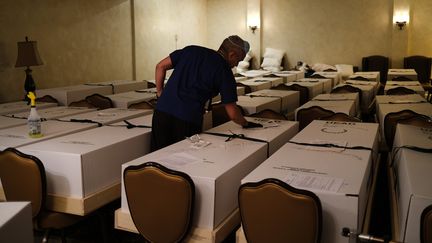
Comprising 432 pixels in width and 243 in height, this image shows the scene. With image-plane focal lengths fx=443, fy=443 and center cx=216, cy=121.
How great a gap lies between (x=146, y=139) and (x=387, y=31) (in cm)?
931

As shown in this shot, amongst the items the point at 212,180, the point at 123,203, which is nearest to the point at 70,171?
the point at 123,203

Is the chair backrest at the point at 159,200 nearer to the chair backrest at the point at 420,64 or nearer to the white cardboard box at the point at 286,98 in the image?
the white cardboard box at the point at 286,98

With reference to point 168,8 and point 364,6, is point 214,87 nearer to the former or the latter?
point 168,8

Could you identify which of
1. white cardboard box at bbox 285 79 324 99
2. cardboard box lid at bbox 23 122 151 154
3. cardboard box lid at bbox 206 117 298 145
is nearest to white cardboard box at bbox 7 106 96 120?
cardboard box lid at bbox 23 122 151 154

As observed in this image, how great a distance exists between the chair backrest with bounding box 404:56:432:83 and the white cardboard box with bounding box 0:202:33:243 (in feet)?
35.1

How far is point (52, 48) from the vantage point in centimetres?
727

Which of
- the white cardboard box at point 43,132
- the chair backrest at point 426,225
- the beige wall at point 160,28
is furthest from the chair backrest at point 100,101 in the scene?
the beige wall at point 160,28

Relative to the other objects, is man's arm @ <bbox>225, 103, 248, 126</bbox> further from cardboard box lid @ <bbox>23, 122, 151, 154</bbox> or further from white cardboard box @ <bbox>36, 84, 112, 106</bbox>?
white cardboard box @ <bbox>36, 84, 112, 106</bbox>

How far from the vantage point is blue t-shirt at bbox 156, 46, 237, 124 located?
9.45ft

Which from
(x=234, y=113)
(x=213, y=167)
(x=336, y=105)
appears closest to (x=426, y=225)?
(x=213, y=167)

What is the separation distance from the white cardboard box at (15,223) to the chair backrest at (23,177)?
1381mm

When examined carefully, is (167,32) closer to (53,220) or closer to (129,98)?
(129,98)

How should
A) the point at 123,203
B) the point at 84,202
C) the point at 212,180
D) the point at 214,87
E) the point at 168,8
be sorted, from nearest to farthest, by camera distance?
the point at 212,180 → the point at 123,203 → the point at 84,202 → the point at 214,87 → the point at 168,8

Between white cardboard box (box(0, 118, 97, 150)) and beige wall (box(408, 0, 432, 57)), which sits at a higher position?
beige wall (box(408, 0, 432, 57))
